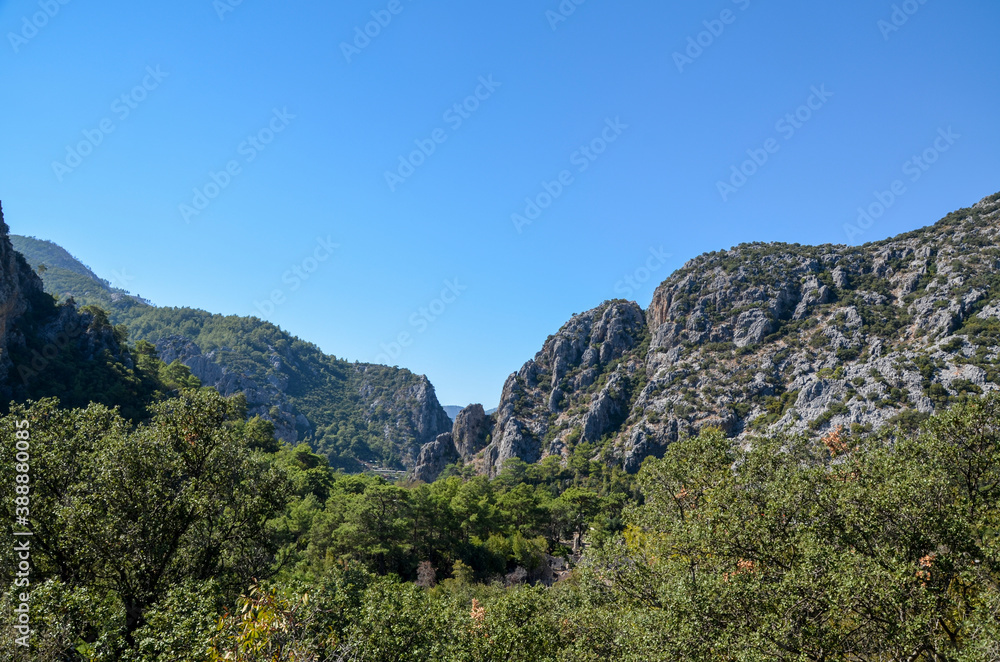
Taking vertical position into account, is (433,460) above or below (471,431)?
below

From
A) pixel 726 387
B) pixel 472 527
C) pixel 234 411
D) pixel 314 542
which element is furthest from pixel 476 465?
pixel 234 411

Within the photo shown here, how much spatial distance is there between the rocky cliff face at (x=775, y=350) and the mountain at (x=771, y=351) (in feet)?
1.19

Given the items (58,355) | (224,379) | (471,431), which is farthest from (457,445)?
(58,355)

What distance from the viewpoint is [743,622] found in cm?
1286

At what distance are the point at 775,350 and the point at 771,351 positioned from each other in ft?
3.09

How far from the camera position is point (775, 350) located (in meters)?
116

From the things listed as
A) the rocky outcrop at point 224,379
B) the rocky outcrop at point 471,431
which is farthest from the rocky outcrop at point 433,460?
the rocky outcrop at point 224,379

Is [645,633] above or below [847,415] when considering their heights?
below

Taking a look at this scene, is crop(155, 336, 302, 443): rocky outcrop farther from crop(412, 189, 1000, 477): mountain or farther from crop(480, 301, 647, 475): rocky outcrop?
crop(480, 301, 647, 475): rocky outcrop

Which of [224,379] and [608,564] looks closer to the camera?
[608,564]

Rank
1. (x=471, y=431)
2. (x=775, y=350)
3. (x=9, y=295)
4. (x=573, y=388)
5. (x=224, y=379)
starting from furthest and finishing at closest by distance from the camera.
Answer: (x=224, y=379)
(x=471, y=431)
(x=573, y=388)
(x=775, y=350)
(x=9, y=295)

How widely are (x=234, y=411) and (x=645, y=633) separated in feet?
58.6

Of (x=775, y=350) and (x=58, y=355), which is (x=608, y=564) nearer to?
(x=58, y=355)

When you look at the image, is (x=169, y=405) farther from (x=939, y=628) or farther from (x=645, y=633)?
(x=939, y=628)
